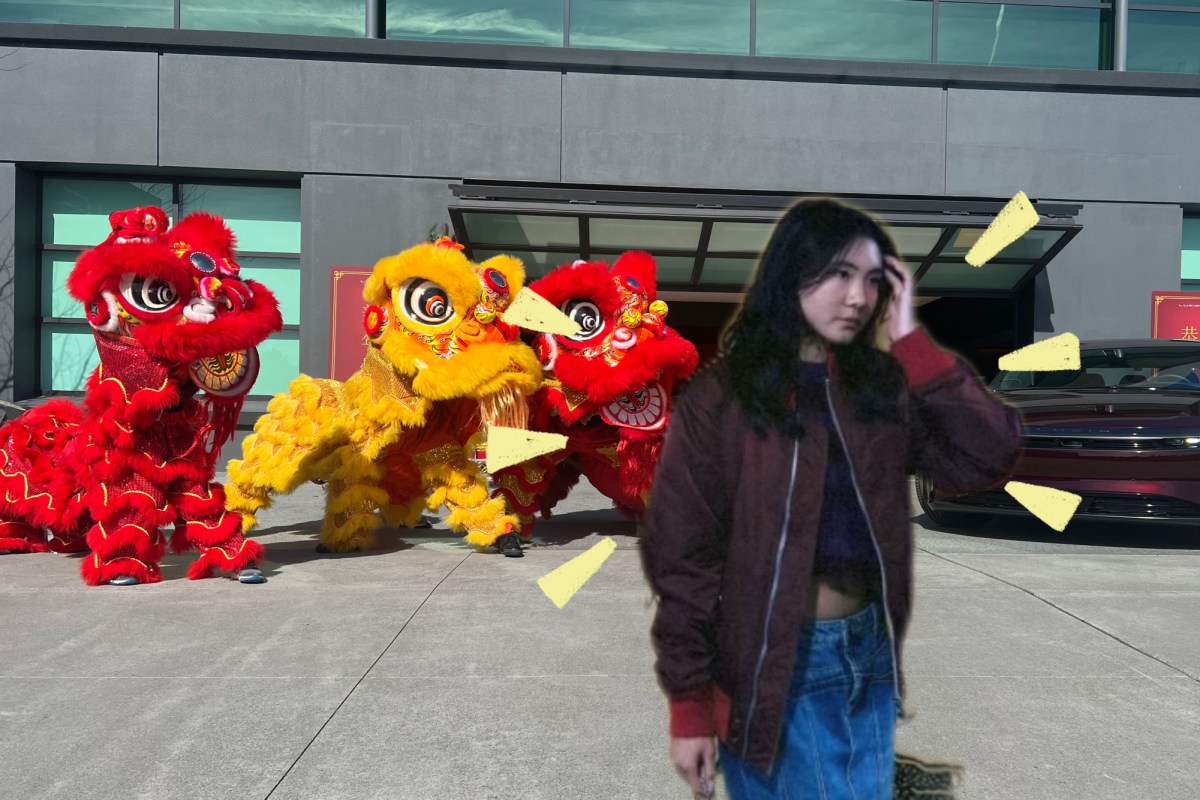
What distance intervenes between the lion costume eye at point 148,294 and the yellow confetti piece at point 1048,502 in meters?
5.03

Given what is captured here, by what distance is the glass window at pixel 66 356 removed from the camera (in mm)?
12945

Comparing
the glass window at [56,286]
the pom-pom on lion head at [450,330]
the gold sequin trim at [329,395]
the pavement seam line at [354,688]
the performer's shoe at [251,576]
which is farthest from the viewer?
the glass window at [56,286]

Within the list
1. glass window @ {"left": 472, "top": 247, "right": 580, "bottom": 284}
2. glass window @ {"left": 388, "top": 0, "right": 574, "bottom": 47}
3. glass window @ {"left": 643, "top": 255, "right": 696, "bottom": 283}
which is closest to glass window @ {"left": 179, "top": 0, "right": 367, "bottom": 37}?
glass window @ {"left": 388, "top": 0, "right": 574, "bottom": 47}

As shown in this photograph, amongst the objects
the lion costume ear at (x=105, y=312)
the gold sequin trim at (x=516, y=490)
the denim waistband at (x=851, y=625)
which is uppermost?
the lion costume ear at (x=105, y=312)

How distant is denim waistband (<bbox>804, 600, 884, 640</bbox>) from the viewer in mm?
1605

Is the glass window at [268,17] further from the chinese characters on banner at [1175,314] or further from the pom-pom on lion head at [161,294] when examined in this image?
the chinese characters on banner at [1175,314]

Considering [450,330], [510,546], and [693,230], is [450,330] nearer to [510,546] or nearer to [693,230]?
[510,546]

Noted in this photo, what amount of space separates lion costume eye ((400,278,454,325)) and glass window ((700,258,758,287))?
271 inches

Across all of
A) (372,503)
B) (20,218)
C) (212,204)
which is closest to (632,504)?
(372,503)

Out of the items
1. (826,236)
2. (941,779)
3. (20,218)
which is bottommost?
(941,779)

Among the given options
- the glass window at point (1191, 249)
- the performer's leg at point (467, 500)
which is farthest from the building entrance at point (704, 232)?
the performer's leg at point (467, 500)

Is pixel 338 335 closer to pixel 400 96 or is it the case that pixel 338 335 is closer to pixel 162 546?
pixel 400 96

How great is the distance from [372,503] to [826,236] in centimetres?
573

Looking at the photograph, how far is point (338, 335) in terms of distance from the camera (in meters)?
12.5
